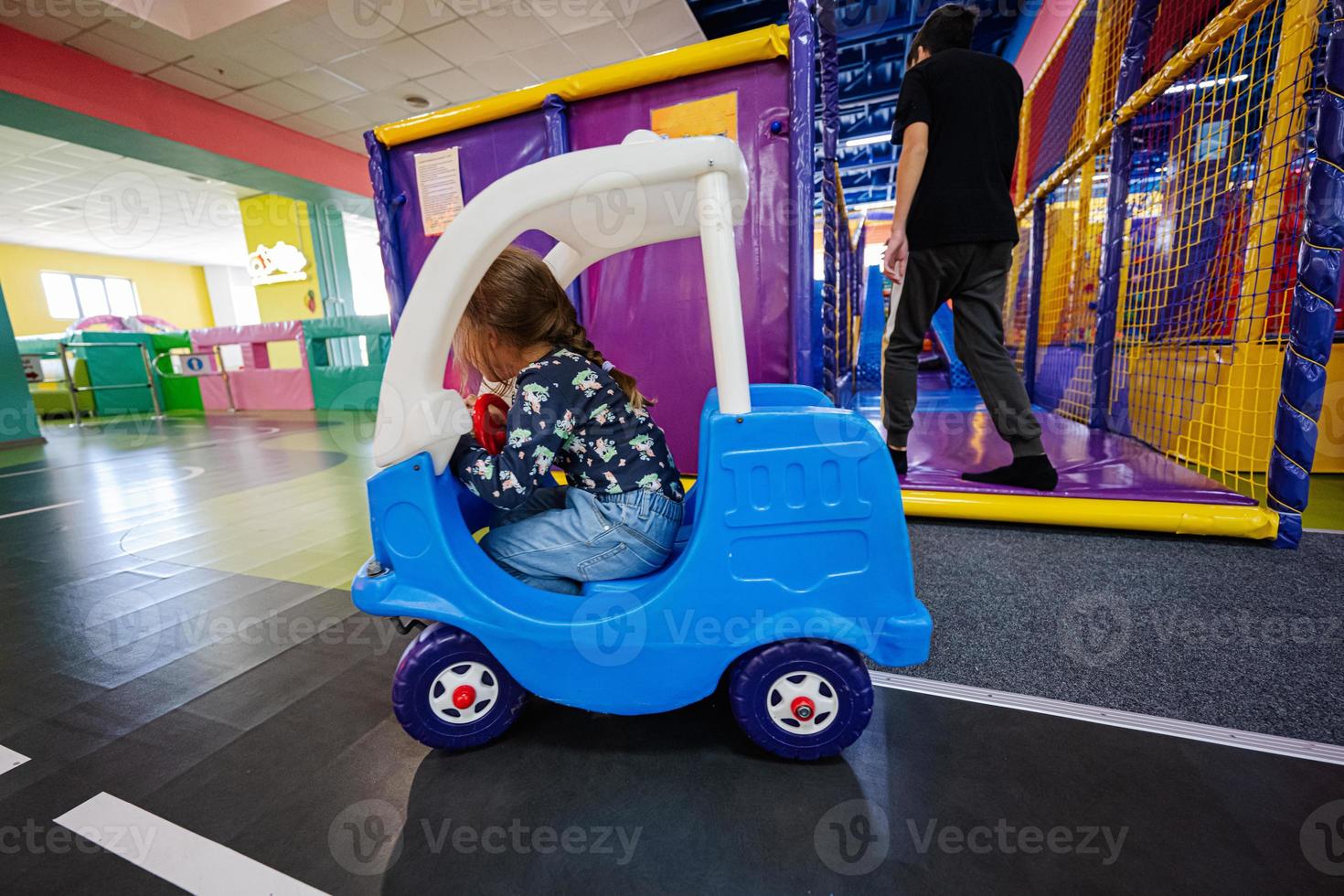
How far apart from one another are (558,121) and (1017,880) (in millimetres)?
2278

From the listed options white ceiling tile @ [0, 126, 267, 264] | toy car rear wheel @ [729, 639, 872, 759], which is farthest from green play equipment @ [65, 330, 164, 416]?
toy car rear wheel @ [729, 639, 872, 759]

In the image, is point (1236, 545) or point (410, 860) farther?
point (1236, 545)

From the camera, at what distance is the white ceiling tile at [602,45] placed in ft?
15.3

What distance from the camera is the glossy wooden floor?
0.68 m

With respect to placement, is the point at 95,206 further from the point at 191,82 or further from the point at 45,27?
the point at 45,27

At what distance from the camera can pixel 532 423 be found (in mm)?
862

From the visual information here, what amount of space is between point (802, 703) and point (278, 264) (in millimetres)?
9447

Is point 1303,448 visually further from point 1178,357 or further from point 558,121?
point 558,121

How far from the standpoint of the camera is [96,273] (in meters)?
12.5

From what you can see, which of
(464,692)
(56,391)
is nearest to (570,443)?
(464,692)

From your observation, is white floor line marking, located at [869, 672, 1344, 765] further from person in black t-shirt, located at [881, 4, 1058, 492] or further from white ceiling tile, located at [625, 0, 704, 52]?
white ceiling tile, located at [625, 0, 704, 52]

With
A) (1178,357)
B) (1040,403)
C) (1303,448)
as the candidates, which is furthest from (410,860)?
(1040,403)

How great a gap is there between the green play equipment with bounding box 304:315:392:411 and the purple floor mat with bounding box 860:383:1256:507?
17.1 ft

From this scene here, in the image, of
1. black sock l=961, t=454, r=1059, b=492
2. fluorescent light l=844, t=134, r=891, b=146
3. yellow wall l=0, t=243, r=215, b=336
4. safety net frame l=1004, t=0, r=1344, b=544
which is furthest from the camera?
yellow wall l=0, t=243, r=215, b=336
